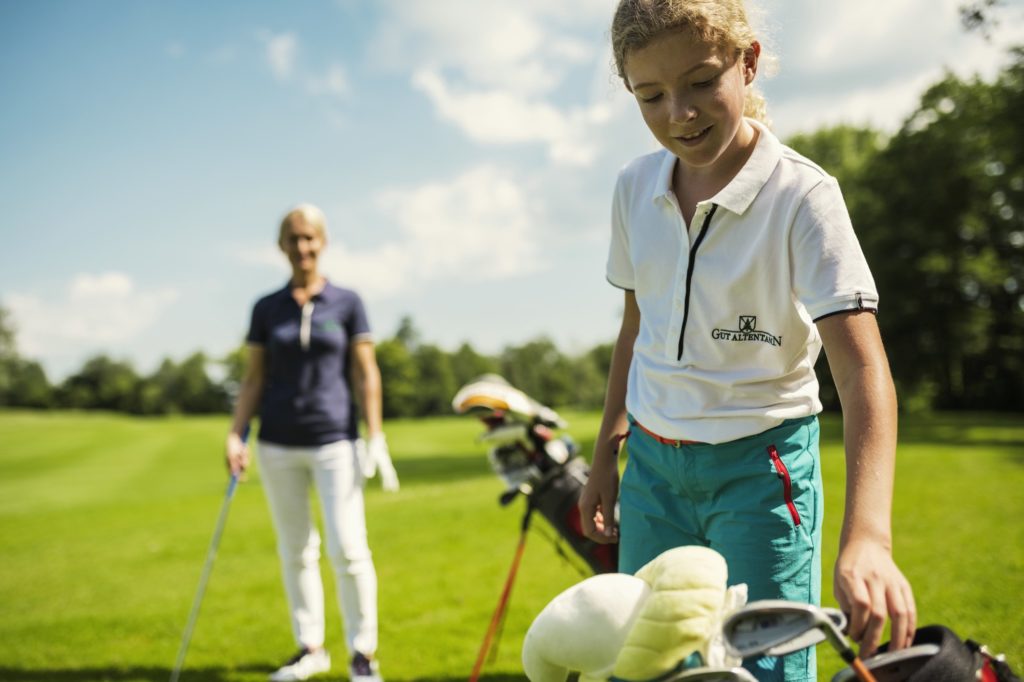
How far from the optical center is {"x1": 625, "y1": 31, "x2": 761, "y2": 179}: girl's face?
5.49 ft

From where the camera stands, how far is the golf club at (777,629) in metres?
1.10

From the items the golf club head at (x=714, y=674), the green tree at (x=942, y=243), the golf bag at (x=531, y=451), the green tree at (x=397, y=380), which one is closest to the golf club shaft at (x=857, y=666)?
the golf club head at (x=714, y=674)

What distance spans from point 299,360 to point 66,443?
30933mm

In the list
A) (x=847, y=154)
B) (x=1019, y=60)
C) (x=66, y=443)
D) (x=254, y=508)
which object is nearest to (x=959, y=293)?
(x=847, y=154)

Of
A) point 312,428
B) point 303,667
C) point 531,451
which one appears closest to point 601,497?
→ point 531,451

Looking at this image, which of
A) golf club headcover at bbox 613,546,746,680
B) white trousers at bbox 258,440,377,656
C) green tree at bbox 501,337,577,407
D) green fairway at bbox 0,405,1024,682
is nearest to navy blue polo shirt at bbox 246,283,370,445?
white trousers at bbox 258,440,377,656

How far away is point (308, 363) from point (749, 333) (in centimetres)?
346

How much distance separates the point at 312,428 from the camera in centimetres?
468

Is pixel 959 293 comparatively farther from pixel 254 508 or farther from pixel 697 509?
pixel 697 509

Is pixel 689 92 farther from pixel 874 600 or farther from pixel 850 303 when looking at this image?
pixel 874 600

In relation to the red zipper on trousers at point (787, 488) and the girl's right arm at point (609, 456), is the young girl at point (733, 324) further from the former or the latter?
the girl's right arm at point (609, 456)

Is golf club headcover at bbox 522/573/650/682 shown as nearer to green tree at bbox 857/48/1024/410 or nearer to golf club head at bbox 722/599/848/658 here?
golf club head at bbox 722/599/848/658

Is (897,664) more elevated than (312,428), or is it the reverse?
(312,428)

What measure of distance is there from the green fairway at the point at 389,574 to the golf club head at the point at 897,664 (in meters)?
3.48
